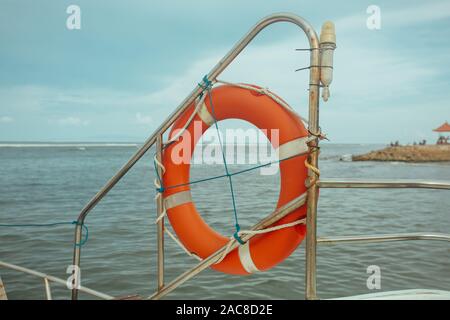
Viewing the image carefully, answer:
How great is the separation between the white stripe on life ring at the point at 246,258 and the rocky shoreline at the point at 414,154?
3429 cm

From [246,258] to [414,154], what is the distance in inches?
1392

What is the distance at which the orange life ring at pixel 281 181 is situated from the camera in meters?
1.84

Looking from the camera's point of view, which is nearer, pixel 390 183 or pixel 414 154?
pixel 390 183

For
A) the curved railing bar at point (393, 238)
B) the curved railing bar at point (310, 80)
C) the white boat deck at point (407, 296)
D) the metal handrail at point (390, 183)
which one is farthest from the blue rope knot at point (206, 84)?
the white boat deck at point (407, 296)

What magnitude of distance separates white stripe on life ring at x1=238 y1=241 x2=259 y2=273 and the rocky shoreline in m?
34.3

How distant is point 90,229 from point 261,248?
653 cm

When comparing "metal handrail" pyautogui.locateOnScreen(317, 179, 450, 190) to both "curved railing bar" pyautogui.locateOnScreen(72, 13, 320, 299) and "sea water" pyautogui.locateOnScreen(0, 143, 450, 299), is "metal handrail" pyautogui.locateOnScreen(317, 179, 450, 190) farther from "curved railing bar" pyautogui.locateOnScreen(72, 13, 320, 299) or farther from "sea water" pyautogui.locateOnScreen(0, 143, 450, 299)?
"sea water" pyautogui.locateOnScreen(0, 143, 450, 299)

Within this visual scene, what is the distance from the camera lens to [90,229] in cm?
767

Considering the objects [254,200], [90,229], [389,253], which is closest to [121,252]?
[90,229]

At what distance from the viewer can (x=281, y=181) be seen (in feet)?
6.35

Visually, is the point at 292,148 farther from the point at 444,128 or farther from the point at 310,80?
the point at 444,128

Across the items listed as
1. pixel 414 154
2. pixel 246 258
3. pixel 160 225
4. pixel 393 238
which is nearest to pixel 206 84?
pixel 160 225
